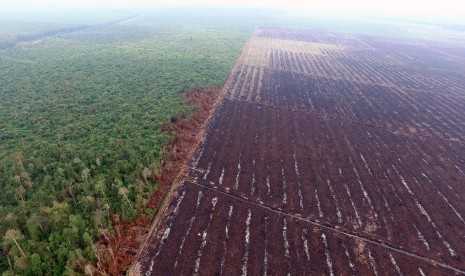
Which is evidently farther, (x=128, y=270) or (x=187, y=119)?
(x=187, y=119)

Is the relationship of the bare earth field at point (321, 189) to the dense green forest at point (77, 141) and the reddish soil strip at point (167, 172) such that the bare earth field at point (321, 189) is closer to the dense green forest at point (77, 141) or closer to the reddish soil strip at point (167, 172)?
the reddish soil strip at point (167, 172)

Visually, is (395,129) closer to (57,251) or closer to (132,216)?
(132,216)

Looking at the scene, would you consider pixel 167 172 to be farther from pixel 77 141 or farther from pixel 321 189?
pixel 321 189

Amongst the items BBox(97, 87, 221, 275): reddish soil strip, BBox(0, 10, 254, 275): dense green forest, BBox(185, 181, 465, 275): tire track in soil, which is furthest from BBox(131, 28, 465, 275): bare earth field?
BBox(0, 10, 254, 275): dense green forest

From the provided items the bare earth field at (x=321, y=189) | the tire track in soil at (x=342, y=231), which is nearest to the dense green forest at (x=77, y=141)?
the bare earth field at (x=321, y=189)

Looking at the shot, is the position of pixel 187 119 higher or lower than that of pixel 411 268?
higher

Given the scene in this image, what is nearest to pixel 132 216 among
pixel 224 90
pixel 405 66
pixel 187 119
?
pixel 187 119

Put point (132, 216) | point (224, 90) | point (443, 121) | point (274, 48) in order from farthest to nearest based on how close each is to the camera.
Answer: point (274, 48)
point (224, 90)
point (443, 121)
point (132, 216)

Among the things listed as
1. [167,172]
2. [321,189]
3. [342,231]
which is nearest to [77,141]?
[167,172]
